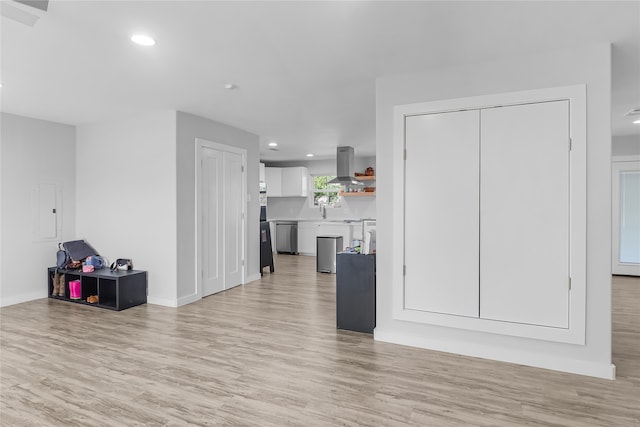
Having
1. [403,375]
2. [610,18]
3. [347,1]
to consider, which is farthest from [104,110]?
[610,18]

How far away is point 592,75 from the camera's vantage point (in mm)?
2752

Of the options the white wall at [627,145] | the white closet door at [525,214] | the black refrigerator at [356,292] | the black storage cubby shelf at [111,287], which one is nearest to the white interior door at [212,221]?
the black storage cubby shelf at [111,287]

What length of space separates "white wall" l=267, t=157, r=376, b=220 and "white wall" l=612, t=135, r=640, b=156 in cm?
468

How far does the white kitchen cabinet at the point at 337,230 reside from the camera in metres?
8.01

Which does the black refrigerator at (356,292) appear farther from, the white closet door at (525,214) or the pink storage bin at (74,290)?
the pink storage bin at (74,290)

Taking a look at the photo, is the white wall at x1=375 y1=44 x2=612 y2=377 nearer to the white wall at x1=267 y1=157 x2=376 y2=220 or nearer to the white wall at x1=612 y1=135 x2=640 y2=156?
the white wall at x1=612 y1=135 x2=640 y2=156

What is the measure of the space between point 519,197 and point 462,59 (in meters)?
1.21

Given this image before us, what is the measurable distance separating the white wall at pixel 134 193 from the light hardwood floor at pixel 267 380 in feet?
3.02

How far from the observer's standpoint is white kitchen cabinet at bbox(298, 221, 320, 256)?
377 inches

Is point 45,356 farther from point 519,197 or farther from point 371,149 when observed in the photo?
point 371,149

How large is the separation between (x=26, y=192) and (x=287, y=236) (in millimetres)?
5763

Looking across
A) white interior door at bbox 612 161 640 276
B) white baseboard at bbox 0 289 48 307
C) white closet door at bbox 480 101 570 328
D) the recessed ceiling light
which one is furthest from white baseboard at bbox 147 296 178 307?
white interior door at bbox 612 161 640 276

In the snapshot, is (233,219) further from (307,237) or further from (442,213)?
(307,237)

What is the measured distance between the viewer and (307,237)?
31.6ft
